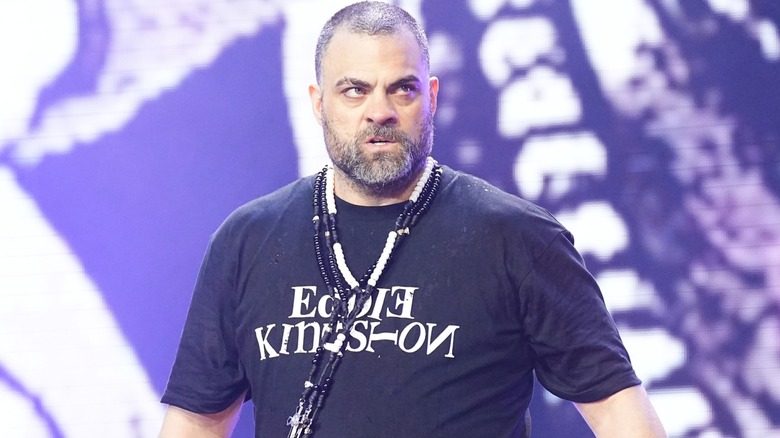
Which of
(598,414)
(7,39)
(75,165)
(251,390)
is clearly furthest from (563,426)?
(7,39)

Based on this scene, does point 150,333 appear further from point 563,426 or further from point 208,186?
point 563,426

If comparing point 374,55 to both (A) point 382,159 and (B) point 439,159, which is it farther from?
(B) point 439,159

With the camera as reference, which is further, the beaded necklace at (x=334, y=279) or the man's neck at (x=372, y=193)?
the man's neck at (x=372, y=193)

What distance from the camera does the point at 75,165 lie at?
77.6 inches

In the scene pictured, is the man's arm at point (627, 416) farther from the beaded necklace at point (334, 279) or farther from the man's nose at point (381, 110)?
the man's nose at point (381, 110)

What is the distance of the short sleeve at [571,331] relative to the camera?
1378mm

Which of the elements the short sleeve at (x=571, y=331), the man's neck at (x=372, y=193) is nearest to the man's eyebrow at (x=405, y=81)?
the man's neck at (x=372, y=193)

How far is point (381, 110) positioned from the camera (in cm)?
144

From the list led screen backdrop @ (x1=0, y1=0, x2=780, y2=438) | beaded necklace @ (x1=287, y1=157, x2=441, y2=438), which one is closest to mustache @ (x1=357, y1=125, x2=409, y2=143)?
beaded necklace @ (x1=287, y1=157, x2=441, y2=438)

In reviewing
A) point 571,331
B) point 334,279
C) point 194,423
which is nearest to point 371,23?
point 334,279

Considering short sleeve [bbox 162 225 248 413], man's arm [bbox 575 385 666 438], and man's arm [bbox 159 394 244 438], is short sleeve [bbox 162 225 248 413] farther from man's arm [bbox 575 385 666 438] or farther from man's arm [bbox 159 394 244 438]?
man's arm [bbox 575 385 666 438]

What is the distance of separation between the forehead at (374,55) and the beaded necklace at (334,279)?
0.58 feet

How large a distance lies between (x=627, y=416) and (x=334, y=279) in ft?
1.59

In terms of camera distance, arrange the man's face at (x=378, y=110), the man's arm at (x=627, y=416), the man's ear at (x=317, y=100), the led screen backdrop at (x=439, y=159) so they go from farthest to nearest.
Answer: the led screen backdrop at (x=439, y=159)
the man's ear at (x=317, y=100)
the man's face at (x=378, y=110)
the man's arm at (x=627, y=416)
